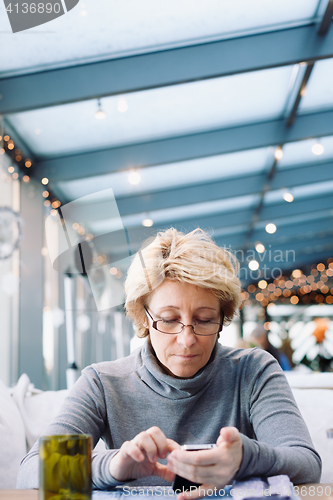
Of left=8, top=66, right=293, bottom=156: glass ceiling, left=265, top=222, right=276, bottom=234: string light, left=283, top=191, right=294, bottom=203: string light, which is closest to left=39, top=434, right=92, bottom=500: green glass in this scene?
left=8, top=66, right=293, bottom=156: glass ceiling

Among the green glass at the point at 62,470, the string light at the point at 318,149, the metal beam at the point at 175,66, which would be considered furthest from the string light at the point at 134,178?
the green glass at the point at 62,470

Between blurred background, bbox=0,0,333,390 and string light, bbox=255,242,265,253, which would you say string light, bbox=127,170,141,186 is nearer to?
blurred background, bbox=0,0,333,390

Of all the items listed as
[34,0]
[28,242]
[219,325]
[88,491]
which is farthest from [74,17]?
[88,491]

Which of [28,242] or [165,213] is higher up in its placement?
[165,213]

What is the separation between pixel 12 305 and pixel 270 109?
8.94ft

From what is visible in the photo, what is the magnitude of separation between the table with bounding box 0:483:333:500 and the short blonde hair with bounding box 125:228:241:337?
43 cm

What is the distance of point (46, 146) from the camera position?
3.42 metres

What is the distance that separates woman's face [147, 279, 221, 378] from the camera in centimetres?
96

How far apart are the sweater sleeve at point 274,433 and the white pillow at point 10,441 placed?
67cm

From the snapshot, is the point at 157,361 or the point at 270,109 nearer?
the point at 157,361

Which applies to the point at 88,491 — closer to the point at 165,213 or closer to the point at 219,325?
the point at 219,325

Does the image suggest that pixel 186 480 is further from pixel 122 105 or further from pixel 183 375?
pixel 122 105

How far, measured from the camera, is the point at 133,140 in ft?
12.1

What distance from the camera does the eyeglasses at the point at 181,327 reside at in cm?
97
